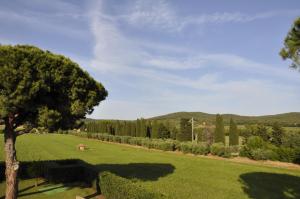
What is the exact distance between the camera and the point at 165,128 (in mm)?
42188

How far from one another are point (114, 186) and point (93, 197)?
6.96 ft

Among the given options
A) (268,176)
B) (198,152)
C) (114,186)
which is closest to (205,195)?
(114,186)

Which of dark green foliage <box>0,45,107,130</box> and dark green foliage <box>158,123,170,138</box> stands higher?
dark green foliage <box>0,45,107,130</box>

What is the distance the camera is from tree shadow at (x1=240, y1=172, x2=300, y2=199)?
44.7 ft

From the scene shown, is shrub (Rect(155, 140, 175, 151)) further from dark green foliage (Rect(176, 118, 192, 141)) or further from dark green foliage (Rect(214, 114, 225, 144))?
dark green foliage (Rect(214, 114, 225, 144))

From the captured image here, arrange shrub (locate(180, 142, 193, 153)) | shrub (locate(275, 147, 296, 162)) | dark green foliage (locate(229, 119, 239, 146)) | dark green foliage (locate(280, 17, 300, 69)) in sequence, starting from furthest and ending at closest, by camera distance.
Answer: dark green foliage (locate(229, 119, 239, 146)) → shrub (locate(180, 142, 193, 153)) → shrub (locate(275, 147, 296, 162)) → dark green foliage (locate(280, 17, 300, 69))

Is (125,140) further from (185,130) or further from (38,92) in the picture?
(38,92)

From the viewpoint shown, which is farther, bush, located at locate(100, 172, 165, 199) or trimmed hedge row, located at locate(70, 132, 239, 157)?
trimmed hedge row, located at locate(70, 132, 239, 157)

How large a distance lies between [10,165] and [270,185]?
43.0 feet

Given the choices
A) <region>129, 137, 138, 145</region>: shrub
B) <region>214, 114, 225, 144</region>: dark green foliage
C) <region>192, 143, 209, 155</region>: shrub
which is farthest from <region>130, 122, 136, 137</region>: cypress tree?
<region>192, 143, 209, 155</region>: shrub

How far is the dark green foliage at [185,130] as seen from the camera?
36.2 meters

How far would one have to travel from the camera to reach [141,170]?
20172 millimetres

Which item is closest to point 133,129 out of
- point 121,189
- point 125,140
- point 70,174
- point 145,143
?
point 125,140

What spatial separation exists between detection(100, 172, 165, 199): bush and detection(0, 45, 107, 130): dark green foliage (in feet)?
9.47
